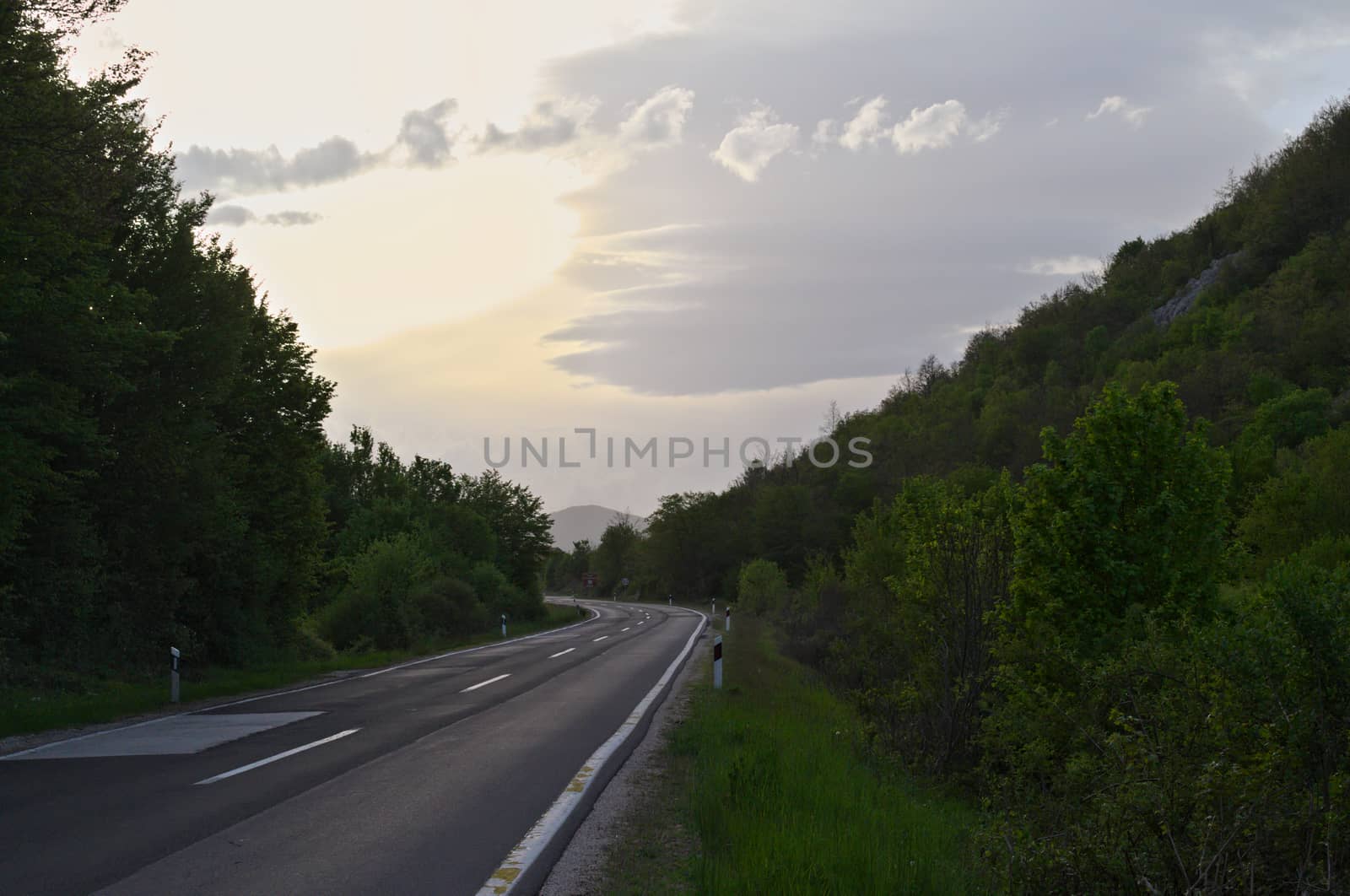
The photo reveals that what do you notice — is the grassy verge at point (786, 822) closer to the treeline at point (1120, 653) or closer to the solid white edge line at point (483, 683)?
the treeline at point (1120, 653)

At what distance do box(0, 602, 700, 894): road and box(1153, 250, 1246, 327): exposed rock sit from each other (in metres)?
100

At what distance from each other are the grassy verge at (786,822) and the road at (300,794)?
1.06 metres

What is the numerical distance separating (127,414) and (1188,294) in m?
107

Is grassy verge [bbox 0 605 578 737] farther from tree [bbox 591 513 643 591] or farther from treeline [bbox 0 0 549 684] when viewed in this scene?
tree [bbox 591 513 643 591]

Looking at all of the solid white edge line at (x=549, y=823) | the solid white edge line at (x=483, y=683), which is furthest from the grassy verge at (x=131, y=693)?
the solid white edge line at (x=549, y=823)

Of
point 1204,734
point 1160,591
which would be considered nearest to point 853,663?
point 1160,591

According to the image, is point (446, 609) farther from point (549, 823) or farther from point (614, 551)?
point (614, 551)

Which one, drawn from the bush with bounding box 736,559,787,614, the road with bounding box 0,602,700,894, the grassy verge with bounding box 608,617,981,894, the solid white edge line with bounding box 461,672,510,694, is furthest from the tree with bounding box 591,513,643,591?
the grassy verge with bounding box 608,617,981,894

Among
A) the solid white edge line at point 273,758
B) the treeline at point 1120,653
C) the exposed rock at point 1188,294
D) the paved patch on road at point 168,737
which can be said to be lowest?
the paved patch on road at point 168,737

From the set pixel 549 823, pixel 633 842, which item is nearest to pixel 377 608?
pixel 549 823

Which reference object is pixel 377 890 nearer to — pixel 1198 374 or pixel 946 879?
pixel 946 879

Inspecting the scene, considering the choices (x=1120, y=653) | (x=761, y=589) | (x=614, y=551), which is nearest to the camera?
(x=1120, y=653)

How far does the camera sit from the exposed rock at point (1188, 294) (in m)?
99.5

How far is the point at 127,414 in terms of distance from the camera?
66.6 feet
